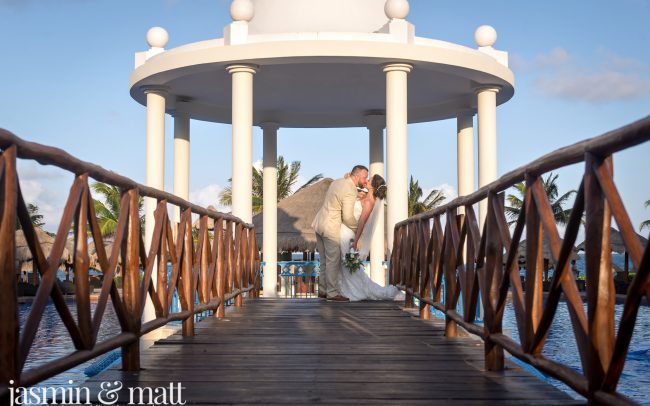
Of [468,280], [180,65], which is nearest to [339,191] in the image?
[180,65]

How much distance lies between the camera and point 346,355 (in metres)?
5.52

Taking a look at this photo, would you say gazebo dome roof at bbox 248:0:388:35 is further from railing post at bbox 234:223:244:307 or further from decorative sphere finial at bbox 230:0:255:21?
railing post at bbox 234:223:244:307

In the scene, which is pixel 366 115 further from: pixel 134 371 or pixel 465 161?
pixel 134 371

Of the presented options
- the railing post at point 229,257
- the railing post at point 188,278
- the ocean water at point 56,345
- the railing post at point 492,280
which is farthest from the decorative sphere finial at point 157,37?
the railing post at point 492,280

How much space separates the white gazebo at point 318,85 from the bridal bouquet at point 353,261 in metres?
2.04

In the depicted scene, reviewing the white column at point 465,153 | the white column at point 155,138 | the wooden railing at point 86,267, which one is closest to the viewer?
the wooden railing at point 86,267

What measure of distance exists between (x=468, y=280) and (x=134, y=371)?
2270 mm

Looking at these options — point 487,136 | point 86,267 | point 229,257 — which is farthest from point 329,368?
point 487,136

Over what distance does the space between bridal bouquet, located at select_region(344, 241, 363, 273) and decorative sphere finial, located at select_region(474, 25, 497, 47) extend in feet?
21.5

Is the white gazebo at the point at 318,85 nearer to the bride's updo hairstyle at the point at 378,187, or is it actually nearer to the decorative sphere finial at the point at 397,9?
the decorative sphere finial at the point at 397,9

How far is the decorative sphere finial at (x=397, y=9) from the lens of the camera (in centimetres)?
1409

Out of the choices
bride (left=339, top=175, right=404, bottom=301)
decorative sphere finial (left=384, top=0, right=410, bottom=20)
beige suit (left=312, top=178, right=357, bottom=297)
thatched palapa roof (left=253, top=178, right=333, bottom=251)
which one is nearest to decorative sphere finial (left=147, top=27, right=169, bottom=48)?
decorative sphere finial (left=384, top=0, right=410, bottom=20)

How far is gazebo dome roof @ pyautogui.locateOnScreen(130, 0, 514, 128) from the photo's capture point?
13680 millimetres

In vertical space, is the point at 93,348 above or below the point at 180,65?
below
